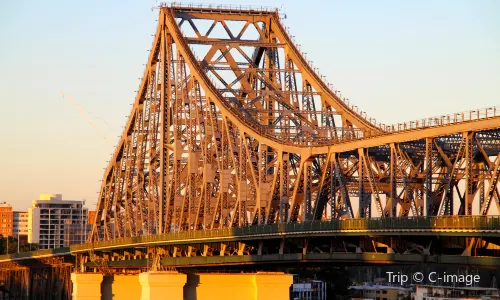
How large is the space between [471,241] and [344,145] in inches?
Result: 801

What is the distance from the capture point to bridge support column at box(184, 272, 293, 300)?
407 feet

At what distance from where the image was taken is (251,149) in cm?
12344

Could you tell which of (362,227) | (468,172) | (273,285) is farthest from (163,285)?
(468,172)

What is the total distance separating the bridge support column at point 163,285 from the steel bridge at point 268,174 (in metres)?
1.76

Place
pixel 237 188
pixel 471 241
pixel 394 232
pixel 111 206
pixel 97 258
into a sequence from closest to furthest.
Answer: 1. pixel 471 241
2. pixel 394 232
3. pixel 237 188
4. pixel 97 258
5. pixel 111 206

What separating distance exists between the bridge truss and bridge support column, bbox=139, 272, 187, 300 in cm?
617

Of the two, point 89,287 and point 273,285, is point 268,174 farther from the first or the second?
point 89,287

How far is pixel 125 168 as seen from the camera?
171m

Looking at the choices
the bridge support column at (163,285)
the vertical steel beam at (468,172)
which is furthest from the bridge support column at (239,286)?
the vertical steel beam at (468,172)

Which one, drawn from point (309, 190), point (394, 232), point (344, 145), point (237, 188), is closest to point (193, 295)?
point (237, 188)

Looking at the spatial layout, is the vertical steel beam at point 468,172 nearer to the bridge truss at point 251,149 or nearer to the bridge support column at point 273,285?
the bridge truss at point 251,149

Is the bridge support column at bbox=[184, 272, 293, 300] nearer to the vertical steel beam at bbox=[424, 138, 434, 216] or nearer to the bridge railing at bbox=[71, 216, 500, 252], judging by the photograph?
the bridge railing at bbox=[71, 216, 500, 252]

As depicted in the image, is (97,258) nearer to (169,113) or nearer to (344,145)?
(169,113)

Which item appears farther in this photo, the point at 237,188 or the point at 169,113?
the point at 169,113
